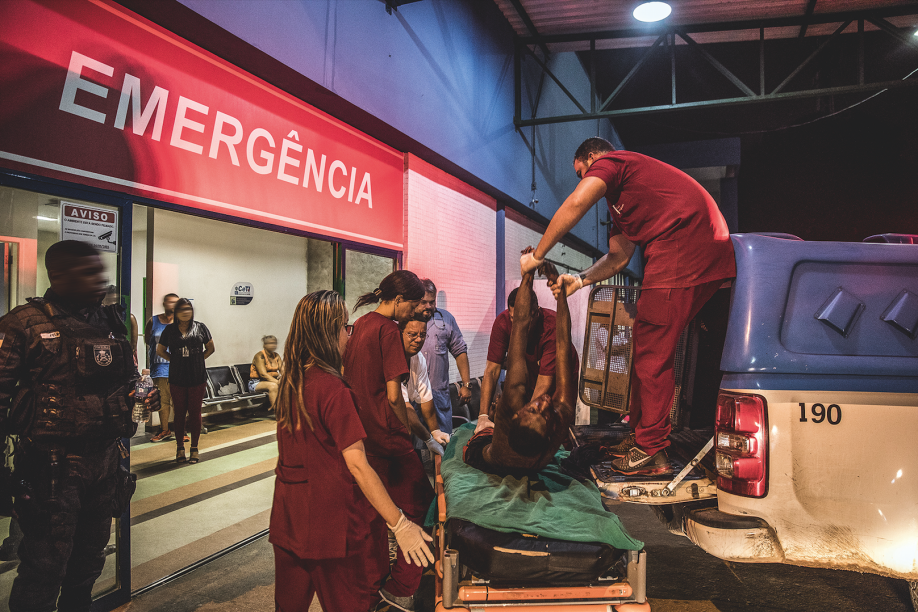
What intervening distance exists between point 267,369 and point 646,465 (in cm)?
814

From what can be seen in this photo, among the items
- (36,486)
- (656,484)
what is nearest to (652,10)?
(656,484)

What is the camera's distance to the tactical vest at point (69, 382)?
8.55ft

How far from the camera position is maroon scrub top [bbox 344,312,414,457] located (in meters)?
3.14

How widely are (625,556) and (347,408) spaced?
4.78ft

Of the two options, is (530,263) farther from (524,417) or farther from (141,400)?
(141,400)

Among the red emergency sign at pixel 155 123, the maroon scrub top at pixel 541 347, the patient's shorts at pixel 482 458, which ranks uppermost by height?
the red emergency sign at pixel 155 123

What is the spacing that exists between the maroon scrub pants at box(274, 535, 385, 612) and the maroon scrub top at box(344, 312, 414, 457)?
93 cm

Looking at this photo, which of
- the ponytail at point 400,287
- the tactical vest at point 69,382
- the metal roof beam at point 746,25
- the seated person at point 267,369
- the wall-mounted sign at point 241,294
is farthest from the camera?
the wall-mounted sign at point 241,294

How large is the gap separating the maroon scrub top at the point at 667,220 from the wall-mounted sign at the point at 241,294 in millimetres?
9134

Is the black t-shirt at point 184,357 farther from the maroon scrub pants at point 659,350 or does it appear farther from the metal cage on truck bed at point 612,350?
the maroon scrub pants at point 659,350

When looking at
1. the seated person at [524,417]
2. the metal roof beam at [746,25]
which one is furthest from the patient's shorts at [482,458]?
the metal roof beam at [746,25]

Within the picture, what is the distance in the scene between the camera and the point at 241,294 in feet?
34.9

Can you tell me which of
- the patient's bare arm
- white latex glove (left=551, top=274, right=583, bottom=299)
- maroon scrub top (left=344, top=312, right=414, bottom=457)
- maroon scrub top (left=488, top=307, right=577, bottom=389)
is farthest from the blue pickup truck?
maroon scrub top (left=344, top=312, right=414, bottom=457)

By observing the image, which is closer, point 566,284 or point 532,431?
point 532,431
